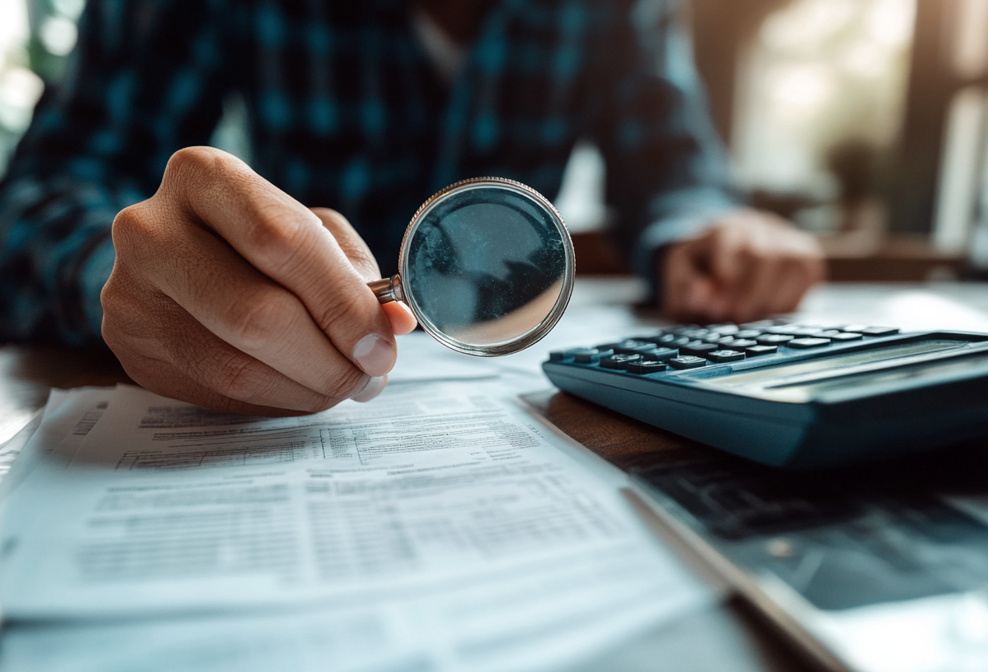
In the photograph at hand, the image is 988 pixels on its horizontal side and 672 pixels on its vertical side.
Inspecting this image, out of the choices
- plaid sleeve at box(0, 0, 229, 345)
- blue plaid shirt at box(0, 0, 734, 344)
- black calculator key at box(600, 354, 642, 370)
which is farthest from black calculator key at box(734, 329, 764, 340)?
plaid sleeve at box(0, 0, 229, 345)

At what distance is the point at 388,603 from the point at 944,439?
34cm

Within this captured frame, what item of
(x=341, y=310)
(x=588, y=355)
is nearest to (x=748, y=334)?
(x=588, y=355)

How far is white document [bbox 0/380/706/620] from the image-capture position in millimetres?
242

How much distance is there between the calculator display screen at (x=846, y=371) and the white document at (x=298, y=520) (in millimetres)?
121

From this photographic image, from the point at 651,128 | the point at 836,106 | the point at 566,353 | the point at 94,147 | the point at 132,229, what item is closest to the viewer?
the point at 132,229

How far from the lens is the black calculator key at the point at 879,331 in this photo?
0.48 metres

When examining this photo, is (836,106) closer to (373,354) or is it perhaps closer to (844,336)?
(844,336)

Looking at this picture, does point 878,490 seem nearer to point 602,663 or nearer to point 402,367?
point 602,663

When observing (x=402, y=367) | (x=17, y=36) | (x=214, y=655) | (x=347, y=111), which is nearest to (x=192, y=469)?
(x=214, y=655)

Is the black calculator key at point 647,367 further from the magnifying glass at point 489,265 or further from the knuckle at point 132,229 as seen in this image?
the knuckle at point 132,229

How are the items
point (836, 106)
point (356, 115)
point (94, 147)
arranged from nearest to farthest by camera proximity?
1. point (94, 147)
2. point (356, 115)
3. point (836, 106)

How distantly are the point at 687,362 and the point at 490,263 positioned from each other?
6.7 inches

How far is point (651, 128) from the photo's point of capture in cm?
142

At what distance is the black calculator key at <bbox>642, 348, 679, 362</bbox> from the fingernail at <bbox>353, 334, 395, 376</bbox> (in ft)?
0.69
